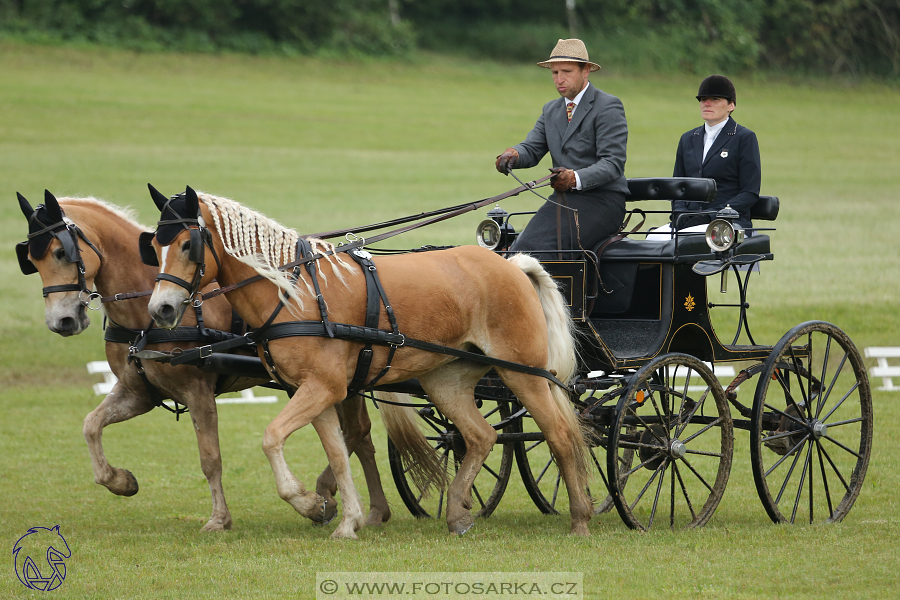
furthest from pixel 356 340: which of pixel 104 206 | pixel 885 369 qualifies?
pixel 885 369

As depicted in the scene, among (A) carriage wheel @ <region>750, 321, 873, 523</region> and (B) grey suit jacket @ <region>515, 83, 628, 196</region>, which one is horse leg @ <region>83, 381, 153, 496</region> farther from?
(A) carriage wheel @ <region>750, 321, 873, 523</region>

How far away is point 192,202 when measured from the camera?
561cm

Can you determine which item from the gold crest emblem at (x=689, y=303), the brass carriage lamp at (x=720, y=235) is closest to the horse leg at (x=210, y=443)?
the gold crest emblem at (x=689, y=303)

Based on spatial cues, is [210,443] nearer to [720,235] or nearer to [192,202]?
[192,202]

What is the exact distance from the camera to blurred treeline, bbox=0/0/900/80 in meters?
38.3

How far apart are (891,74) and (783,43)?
4.29 m

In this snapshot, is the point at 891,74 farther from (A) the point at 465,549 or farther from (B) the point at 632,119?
(A) the point at 465,549

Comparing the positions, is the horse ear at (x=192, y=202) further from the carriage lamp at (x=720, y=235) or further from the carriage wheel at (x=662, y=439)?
the carriage lamp at (x=720, y=235)

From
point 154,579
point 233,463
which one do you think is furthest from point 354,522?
point 233,463

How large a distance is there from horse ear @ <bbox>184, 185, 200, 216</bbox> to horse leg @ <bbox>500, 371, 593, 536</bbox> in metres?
2.00

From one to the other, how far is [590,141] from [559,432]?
1.84 metres

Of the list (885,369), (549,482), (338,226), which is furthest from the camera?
(338,226)

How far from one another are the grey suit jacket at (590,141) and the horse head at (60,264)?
2.76 m

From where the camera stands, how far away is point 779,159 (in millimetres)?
31469
